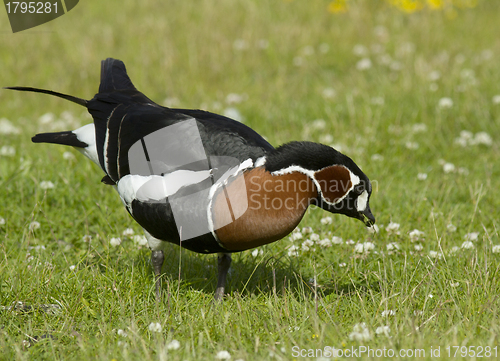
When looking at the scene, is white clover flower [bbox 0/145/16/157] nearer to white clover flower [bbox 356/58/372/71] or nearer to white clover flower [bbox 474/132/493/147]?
white clover flower [bbox 474/132/493/147]

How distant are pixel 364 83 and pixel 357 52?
1.41m

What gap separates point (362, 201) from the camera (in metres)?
3.38

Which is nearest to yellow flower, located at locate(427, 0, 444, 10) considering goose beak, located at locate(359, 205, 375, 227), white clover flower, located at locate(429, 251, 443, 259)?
white clover flower, located at locate(429, 251, 443, 259)

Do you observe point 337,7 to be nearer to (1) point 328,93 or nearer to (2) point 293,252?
(1) point 328,93

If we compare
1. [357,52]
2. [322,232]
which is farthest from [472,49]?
[322,232]

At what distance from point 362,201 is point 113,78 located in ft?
8.21

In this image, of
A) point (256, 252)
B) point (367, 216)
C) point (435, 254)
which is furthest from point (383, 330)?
point (256, 252)

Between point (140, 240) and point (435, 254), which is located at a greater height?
point (140, 240)

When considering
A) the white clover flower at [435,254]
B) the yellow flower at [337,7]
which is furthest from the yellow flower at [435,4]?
the white clover flower at [435,254]

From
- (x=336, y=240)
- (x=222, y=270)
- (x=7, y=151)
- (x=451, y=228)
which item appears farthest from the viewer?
(x=7, y=151)

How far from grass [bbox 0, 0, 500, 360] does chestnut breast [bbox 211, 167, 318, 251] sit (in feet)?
1.20

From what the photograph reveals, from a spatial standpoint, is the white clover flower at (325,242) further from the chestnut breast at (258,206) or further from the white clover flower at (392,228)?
the chestnut breast at (258,206)

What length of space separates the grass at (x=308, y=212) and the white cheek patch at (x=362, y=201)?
0.48 meters

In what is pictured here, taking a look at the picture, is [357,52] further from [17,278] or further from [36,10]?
[17,278]
